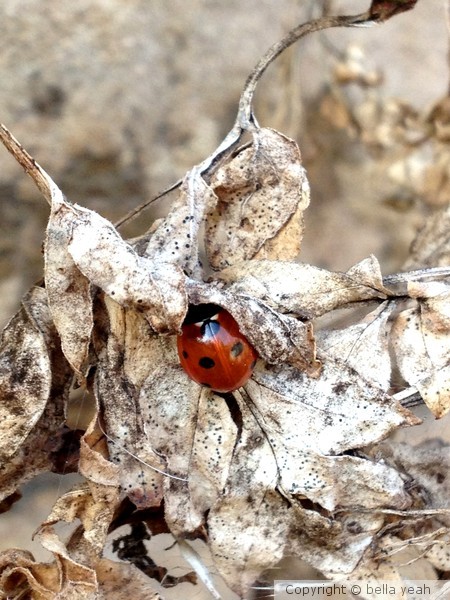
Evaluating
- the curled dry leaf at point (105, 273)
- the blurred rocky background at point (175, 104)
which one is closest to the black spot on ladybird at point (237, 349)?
the curled dry leaf at point (105, 273)

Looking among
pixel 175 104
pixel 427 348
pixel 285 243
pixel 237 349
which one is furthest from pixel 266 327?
pixel 175 104

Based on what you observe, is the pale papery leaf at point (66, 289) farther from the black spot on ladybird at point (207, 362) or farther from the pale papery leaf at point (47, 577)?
the pale papery leaf at point (47, 577)

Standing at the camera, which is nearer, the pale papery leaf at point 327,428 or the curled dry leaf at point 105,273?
the curled dry leaf at point 105,273

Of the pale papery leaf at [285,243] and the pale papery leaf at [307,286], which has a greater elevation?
the pale papery leaf at [285,243]

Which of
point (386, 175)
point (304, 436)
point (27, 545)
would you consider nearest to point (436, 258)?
point (304, 436)

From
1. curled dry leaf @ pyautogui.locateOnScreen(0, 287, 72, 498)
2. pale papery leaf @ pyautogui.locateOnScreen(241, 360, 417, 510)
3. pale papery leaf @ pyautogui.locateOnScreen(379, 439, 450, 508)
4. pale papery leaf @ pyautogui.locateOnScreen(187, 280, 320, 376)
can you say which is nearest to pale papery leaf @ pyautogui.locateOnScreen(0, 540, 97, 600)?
curled dry leaf @ pyautogui.locateOnScreen(0, 287, 72, 498)
